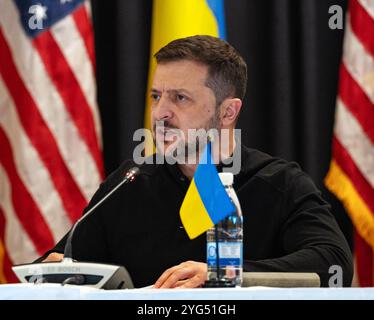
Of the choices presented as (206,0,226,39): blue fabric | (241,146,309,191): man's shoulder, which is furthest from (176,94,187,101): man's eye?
(206,0,226,39): blue fabric

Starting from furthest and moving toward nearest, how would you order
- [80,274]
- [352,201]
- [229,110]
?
[352,201]
[229,110]
[80,274]

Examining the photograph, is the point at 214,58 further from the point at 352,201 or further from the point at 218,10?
the point at 352,201

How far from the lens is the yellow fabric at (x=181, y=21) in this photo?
345cm

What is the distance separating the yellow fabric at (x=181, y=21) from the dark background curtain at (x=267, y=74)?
19cm

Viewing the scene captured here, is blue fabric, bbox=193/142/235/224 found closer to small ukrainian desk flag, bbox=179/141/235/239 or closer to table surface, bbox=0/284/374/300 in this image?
small ukrainian desk flag, bbox=179/141/235/239

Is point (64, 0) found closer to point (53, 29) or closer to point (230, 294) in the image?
point (53, 29)

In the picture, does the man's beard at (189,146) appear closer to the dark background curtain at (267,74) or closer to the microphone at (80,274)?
the microphone at (80,274)

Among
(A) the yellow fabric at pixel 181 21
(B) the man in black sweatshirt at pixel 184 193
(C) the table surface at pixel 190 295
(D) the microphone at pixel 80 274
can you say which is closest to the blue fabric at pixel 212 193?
(D) the microphone at pixel 80 274

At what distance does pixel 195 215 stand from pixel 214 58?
90 centimetres

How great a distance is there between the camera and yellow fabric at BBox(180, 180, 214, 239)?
1.83 m

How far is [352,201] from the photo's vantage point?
3.42 m

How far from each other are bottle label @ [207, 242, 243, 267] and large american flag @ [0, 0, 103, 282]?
164 cm

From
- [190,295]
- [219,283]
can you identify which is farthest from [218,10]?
[190,295]

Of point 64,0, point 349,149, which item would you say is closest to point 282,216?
point 349,149
